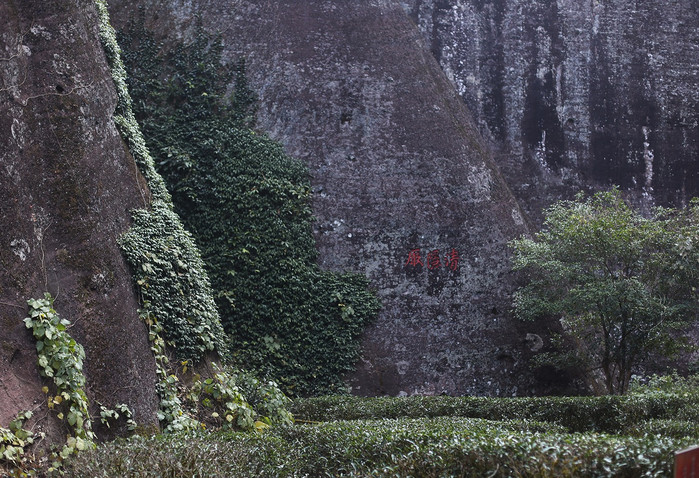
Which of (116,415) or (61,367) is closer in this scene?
(61,367)

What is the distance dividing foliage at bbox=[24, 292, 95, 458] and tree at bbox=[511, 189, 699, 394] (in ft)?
24.7

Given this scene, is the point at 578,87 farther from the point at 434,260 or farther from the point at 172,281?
the point at 172,281

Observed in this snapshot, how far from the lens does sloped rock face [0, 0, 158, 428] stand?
640 cm

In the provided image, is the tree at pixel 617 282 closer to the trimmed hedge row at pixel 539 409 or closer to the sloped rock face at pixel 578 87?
the trimmed hedge row at pixel 539 409

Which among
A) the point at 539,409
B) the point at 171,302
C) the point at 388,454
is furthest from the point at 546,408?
the point at 171,302

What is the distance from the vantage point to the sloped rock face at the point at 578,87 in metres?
15.1

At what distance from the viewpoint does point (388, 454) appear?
4535mm

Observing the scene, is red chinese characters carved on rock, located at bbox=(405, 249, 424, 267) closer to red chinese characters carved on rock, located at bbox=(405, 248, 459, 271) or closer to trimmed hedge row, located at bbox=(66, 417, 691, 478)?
red chinese characters carved on rock, located at bbox=(405, 248, 459, 271)

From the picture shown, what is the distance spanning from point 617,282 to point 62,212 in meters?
8.09

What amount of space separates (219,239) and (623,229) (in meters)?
6.85

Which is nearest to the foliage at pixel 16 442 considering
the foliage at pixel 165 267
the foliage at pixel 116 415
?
the foliage at pixel 116 415

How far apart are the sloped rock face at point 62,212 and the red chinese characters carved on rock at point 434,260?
549cm

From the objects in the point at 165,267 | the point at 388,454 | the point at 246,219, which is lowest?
the point at 388,454

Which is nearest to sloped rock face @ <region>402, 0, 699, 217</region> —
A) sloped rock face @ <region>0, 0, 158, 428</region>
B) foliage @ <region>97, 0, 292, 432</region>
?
foliage @ <region>97, 0, 292, 432</region>
